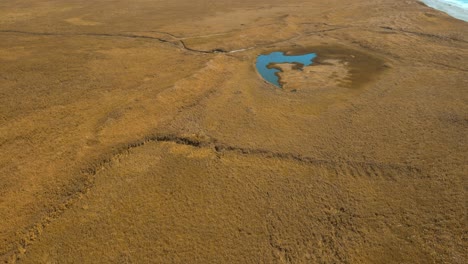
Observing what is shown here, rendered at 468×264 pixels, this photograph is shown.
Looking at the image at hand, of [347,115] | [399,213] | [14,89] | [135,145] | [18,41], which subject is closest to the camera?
[399,213]

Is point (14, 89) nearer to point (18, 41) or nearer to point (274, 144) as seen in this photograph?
point (18, 41)

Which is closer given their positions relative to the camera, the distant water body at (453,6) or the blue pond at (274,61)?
the blue pond at (274,61)

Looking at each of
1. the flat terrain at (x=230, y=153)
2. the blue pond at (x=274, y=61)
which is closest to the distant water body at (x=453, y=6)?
the flat terrain at (x=230, y=153)

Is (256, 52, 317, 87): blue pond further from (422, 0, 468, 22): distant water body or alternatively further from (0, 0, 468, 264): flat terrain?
(422, 0, 468, 22): distant water body

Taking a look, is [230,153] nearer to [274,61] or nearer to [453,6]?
[274,61]

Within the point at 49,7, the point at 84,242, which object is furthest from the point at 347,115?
the point at 49,7

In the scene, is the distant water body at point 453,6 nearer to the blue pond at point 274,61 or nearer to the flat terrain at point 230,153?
the flat terrain at point 230,153
